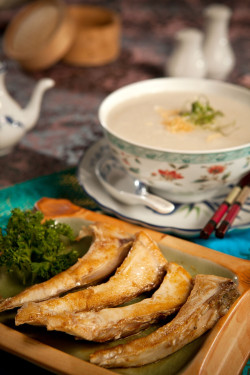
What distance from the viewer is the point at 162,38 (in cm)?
343

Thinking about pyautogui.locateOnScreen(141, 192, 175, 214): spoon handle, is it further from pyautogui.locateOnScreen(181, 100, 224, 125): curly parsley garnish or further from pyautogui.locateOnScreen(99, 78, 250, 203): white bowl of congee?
pyautogui.locateOnScreen(181, 100, 224, 125): curly parsley garnish

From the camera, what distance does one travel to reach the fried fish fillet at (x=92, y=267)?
109 cm

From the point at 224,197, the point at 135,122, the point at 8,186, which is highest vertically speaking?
the point at 135,122

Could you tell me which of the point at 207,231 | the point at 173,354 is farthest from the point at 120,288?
the point at 207,231

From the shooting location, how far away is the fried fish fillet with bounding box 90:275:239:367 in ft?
3.12

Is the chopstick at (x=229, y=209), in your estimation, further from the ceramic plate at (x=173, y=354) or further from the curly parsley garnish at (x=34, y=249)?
the curly parsley garnish at (x=34, y=249)

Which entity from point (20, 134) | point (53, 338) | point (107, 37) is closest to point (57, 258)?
point (53, 338)

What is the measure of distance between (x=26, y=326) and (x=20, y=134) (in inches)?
41.7

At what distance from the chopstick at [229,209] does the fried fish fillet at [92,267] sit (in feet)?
0.81

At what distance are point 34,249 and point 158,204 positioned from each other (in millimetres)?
399

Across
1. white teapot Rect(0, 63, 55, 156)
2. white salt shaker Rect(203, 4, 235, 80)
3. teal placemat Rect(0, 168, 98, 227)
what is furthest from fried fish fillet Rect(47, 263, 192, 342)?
white salt shaker Rect(203, 4, 235, 80)

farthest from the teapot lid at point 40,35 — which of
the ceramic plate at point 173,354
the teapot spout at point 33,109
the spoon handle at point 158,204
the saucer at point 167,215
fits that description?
the ceramic plate at point 173,354

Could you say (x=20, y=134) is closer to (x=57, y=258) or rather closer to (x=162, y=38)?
(x=57, y=258)

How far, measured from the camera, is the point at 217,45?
2736mm
